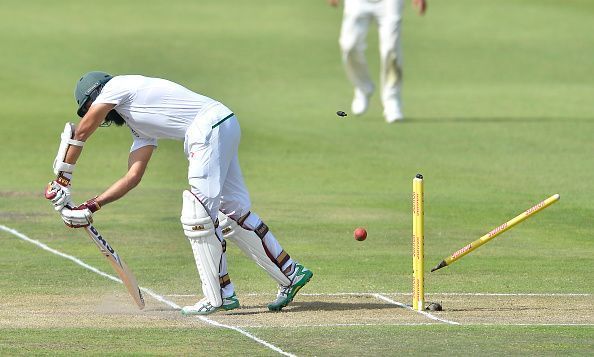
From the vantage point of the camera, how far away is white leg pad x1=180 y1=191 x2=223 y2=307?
11.5 m

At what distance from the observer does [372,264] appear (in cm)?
1451

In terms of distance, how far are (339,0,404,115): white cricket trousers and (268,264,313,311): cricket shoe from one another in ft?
44.6

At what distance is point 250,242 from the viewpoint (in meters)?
12.1

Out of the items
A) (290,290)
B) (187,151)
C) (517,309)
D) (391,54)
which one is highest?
(187,151)

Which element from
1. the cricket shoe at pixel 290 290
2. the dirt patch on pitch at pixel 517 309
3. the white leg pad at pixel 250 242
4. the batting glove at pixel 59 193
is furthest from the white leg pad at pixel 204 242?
the dirt patch on pitch at pixel 517 309

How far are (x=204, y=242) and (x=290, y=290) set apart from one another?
0.81 m

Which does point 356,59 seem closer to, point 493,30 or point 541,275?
point 541,275

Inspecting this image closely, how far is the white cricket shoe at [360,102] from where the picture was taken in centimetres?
2681

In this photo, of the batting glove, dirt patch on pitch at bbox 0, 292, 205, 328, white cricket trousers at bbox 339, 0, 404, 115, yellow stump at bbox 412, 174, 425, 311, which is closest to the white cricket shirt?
the batting glove

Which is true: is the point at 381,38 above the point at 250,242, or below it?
below

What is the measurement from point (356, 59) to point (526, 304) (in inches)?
549

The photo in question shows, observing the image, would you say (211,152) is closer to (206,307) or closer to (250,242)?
(250,242)

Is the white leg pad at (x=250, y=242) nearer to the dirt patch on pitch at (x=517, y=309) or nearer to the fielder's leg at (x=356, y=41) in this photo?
the dirt patch on pitch at (x=517, y=309)

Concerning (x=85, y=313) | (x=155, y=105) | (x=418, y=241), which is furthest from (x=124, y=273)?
(x=418, y=241)
